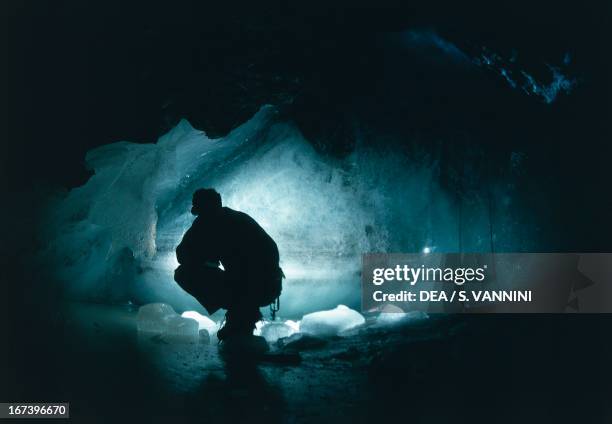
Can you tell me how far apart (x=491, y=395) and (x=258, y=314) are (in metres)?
2.26

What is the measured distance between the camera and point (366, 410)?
3.55 metres

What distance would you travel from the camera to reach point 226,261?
4.63 meters

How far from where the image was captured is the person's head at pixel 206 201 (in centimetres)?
464

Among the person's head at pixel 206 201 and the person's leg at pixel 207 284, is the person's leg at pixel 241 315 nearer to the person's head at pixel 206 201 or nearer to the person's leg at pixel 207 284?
the person's leg at pixel 207 284

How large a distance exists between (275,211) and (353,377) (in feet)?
10.4

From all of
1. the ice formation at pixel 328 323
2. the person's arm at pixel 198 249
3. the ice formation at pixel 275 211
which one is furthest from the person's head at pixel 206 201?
the ice formation at pixel 328 323

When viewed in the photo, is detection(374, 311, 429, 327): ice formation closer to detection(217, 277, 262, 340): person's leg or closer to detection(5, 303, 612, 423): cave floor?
detection(5, 303, 612, 423): cave floor

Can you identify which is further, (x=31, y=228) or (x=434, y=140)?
(x=434, y=140)

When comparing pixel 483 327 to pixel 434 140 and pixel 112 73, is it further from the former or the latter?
pixel 112 73

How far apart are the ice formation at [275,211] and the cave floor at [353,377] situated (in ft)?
4.67

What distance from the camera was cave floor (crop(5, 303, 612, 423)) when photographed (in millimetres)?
3543


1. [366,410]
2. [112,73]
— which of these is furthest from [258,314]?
[112,73]

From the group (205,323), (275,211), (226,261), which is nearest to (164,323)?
(205,323)

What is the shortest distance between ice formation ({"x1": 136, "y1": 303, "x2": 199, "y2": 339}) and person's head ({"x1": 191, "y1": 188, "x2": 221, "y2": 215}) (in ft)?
3.78
